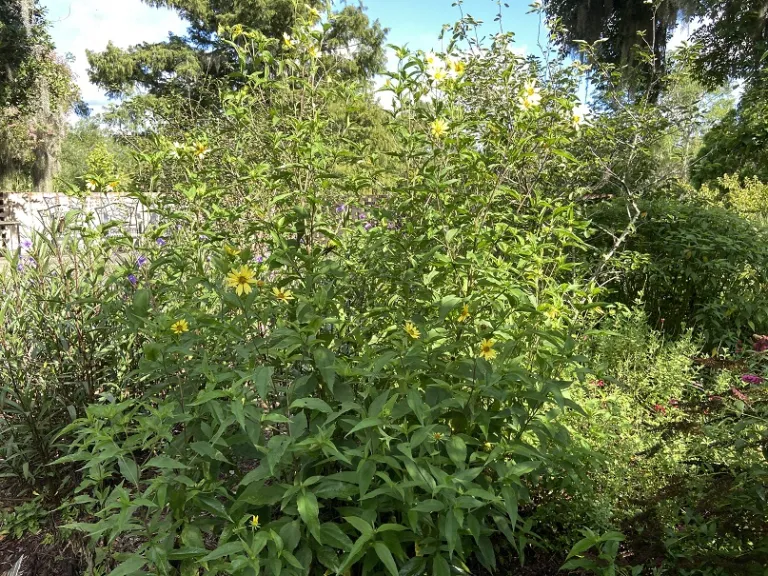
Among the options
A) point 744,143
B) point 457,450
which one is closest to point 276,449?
point 457,450

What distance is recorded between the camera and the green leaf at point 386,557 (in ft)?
3.67

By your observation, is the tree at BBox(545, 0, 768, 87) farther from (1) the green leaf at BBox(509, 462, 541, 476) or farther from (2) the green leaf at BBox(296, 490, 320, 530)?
(2) the green leaf at BBox(296, 490, 320, 530)

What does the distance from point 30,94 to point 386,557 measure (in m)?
17.7

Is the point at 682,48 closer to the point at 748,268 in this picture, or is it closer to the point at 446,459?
the point at 748,268

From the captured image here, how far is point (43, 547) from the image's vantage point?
1.94 m

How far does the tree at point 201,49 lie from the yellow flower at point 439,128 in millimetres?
16645

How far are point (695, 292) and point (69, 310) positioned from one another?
3.61 metres

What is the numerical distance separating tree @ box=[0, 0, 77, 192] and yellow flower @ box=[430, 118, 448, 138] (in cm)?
1609

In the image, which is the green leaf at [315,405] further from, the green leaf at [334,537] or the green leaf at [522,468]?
the green leaf at [522,468]

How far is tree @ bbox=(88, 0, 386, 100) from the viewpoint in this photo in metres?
17.3

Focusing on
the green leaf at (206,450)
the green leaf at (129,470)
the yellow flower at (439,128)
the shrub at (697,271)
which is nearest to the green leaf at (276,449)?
the green leaf at (206,450)

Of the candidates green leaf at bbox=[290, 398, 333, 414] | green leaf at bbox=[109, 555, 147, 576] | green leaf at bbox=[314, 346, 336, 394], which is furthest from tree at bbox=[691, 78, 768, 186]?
green leaf at bbox=[109, 555, 147, 576]

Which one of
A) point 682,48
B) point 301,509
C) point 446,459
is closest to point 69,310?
point 301,509

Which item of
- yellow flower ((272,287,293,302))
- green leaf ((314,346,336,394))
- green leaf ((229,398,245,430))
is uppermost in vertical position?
yellow flower ((272,287,293,302))
